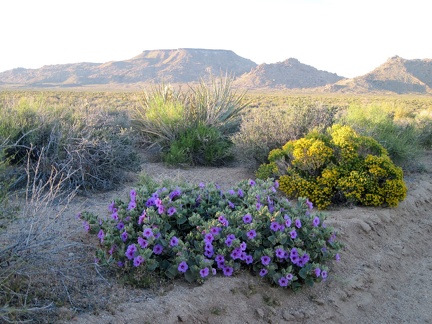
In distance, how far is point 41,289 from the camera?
3832mm

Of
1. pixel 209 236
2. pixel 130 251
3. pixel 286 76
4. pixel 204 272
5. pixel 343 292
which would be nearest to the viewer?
pixel 204 272

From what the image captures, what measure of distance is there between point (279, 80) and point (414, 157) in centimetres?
7658

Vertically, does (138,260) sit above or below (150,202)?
below

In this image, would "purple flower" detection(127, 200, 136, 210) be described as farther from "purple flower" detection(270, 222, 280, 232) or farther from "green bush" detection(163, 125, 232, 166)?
"green bush" detection(163, 125, 232, 166)

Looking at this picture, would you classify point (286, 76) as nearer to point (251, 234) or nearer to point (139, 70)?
point (139, 70)

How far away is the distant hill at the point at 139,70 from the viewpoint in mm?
90562

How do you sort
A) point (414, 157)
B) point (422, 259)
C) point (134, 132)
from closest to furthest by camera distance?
point (422, 259)
point (414, 157)
point (134, 132)

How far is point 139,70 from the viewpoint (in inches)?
3834

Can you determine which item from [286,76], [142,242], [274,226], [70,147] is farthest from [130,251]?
[286,76]

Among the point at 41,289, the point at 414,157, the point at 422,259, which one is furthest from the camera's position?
the point at 414,157

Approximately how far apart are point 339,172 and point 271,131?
222 centimetres

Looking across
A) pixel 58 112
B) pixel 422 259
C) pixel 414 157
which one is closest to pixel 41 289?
pixel 422 259

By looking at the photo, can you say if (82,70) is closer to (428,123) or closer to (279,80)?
(279,80)

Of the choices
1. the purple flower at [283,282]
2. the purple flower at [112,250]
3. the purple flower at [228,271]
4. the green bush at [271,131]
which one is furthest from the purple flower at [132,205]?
the green bush at [271,131]
